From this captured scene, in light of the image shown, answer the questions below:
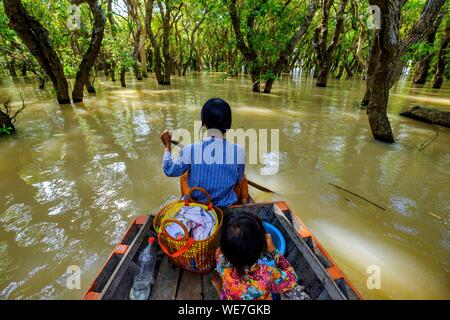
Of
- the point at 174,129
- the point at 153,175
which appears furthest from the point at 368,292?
the point at 174,129

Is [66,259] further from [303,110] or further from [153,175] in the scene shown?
[303,110]

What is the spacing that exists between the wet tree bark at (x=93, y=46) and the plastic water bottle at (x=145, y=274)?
347 inches

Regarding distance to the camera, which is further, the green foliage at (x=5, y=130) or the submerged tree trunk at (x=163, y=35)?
the submerged tree trunk at (x=163, y=35)

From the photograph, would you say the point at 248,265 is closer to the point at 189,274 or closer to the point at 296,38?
the point at 189,274

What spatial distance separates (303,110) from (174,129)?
15.4 feet

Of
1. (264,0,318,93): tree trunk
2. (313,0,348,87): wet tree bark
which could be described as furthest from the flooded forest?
(313,0,348,87): wet tree bark

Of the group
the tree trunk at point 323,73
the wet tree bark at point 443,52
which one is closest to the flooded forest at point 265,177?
the tree trunk at point 323,73

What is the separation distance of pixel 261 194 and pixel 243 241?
2.31 m

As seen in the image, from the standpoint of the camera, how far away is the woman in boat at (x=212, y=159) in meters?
2.02

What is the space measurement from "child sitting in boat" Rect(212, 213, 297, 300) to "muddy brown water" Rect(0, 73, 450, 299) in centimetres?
101

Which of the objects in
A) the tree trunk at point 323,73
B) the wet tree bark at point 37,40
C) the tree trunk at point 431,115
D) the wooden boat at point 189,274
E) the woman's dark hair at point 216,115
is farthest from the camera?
the tree trunk at point 323,73

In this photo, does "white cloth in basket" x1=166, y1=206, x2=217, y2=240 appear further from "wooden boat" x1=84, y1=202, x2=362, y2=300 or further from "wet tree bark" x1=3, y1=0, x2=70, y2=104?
"wet tree bark" x1=3, y1=0, x2=70, y2=104

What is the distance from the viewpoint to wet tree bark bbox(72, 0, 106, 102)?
8.03 metres

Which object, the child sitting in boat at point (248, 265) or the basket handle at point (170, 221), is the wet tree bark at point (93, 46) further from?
the child sitting in boat at point (248, 265)
